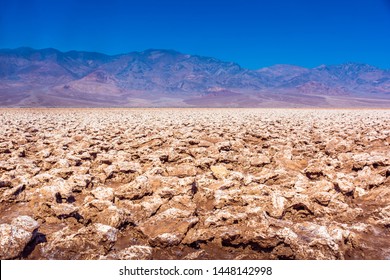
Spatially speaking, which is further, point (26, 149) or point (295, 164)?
point (26, 149)

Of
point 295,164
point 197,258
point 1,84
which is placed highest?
point 1,84

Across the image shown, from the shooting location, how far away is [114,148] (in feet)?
22.5

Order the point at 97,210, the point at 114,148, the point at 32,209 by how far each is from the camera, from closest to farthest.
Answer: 1. the point at 97,210
2. the point at 32,209
3. the point at 114,148

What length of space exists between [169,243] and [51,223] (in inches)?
51.3

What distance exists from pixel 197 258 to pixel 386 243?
175 centimetres

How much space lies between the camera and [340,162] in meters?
5.25

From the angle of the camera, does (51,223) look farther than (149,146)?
No

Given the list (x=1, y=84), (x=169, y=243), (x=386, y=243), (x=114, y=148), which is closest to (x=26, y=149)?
(x=114, y=148)

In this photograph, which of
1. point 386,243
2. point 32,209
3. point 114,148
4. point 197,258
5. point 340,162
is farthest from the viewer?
point 114,148

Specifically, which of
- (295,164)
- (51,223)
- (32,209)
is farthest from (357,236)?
(32,209)

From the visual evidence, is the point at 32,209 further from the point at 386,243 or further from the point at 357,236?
the point at 386,243

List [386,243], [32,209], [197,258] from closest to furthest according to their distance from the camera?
[197,258], [386,243], [32,209]
